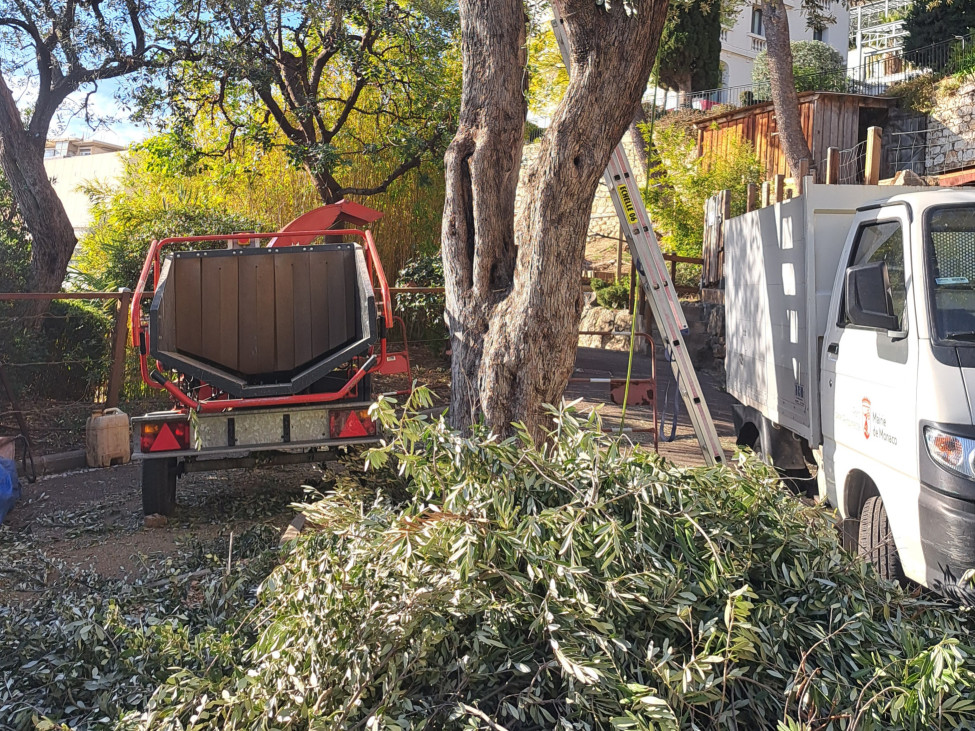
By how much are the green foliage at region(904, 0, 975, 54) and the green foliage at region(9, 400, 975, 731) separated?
22.3 meters

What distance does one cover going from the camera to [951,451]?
3.66 m

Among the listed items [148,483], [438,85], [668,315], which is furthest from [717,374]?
[148,483]

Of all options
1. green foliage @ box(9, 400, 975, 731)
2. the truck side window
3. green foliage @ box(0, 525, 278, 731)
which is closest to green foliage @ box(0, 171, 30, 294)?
green foliage @ box(0, 525, 278, 731)

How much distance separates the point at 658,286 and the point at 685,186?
14402mm

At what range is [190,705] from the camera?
2979 mm

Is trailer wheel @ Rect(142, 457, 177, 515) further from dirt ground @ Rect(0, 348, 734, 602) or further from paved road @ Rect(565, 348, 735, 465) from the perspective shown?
paved road @ Rect(565, 348, 735, 465)

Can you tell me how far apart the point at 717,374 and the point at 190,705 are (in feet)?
42.8

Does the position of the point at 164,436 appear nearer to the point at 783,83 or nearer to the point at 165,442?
the point at 165,442

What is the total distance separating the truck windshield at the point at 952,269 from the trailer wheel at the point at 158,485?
506cm

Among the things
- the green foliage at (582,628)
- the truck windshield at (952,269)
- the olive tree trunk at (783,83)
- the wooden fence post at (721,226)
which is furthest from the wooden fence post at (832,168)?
the olive tree trunk at (783,83)

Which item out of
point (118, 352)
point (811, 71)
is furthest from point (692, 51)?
point (118, 352)

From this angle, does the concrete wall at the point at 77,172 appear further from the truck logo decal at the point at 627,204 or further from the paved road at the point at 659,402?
the truck logo decal at the point at 627,204

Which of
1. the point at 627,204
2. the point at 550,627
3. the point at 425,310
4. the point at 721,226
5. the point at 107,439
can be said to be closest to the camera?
the point at 550,627

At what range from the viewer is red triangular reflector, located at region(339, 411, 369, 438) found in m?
6.50
